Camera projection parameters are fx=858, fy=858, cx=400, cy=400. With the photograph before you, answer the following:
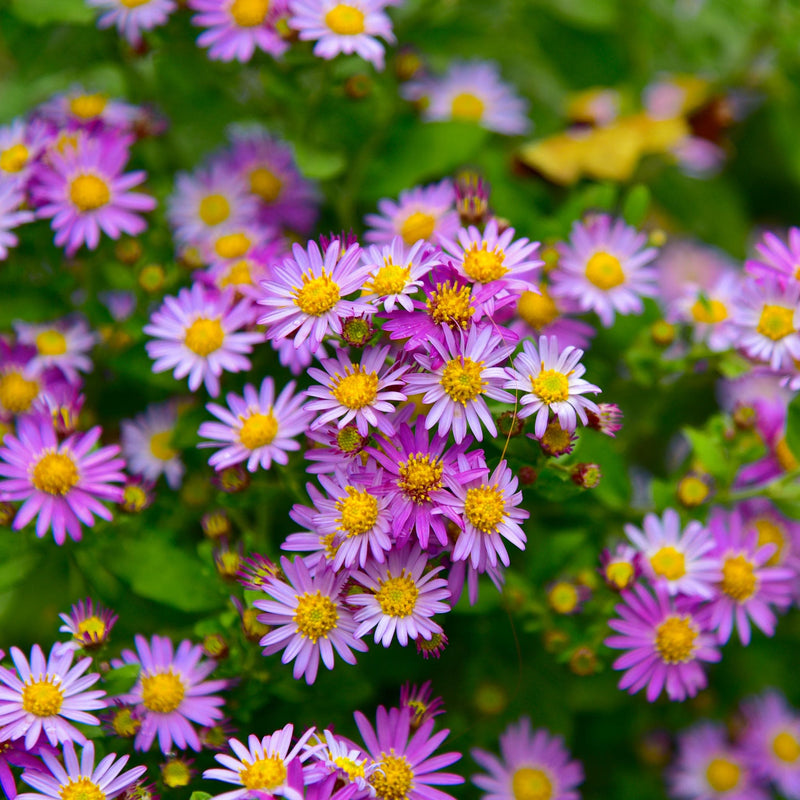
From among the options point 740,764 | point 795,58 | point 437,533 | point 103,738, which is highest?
point 795,58

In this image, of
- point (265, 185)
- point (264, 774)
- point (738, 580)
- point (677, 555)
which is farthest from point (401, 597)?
point (265, 185)

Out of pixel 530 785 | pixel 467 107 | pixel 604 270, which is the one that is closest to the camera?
pixel 530 785

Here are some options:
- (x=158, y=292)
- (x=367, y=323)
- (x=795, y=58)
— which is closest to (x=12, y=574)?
(x=158, y=292)

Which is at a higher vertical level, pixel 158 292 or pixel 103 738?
pixel 158 292

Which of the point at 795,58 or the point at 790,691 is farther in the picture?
the point at 795,58

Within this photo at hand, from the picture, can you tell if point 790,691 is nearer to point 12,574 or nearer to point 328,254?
point 328,254

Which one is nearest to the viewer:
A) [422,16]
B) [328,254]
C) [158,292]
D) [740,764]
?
[328,254]

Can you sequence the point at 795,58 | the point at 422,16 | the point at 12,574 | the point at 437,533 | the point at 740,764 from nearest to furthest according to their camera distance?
the point at 437,533 → the point at 12,574 → the point at 740,764 → the point at 422,16 → the point at 795,58

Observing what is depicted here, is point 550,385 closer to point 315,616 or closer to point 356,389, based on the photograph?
point 356,389
